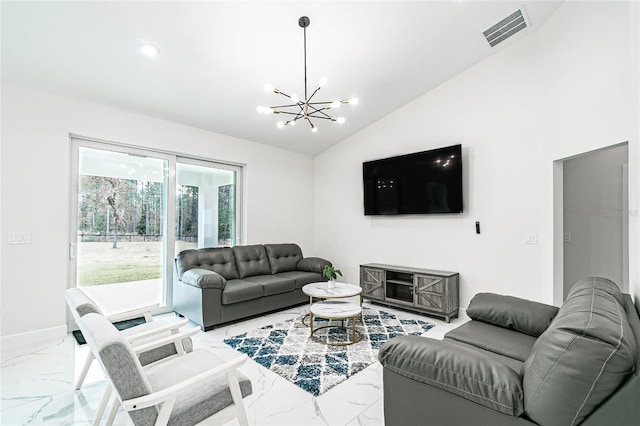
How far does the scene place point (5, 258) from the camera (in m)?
3.08

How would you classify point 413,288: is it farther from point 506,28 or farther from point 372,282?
point 506,28

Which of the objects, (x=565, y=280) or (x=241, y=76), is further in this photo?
(x=565, y=280)

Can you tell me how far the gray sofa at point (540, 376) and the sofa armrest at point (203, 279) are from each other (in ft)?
8.30

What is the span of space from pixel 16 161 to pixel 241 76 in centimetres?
256

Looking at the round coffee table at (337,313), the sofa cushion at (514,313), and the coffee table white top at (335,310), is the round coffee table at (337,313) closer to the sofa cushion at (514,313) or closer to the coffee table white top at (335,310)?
the coffee table white top at (335,310)

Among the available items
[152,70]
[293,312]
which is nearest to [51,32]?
[152,70]

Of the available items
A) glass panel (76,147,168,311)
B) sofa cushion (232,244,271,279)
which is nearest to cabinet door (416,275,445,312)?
sofa cushion (232,244,271,279)

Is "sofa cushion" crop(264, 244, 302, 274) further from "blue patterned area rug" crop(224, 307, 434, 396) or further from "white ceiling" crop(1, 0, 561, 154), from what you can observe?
"white ceiling" crop(1, 0, 561, 154)

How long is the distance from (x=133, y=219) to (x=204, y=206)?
1023mm

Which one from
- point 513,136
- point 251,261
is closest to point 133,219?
point 251,261

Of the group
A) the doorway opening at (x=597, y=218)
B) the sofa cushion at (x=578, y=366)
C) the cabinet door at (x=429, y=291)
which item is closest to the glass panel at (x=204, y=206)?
the cabinet door at (x=429, y=291)

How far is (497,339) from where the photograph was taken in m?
2.13

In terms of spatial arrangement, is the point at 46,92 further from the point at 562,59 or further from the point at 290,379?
the point at 562,59

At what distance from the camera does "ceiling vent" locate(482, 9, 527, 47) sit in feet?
10.5
